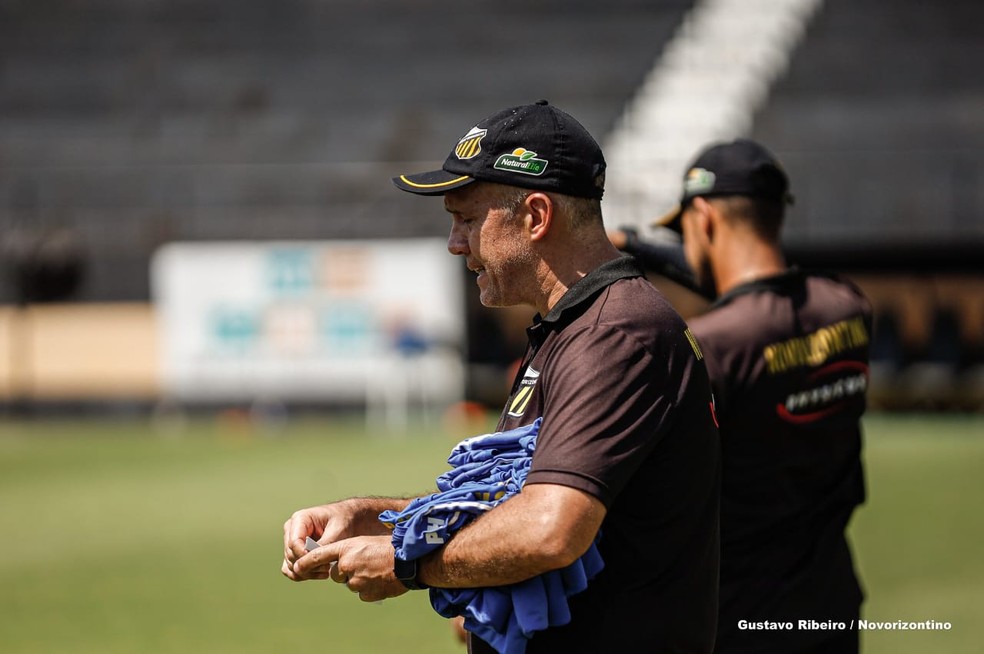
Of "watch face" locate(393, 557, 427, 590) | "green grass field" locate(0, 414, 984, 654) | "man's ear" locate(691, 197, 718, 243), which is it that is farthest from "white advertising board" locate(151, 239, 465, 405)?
"watch face" locate(393, 557, 427, 590)

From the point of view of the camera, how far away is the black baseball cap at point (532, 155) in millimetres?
2639

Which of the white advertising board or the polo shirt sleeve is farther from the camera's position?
the white advertising board

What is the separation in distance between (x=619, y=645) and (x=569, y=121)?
103cm

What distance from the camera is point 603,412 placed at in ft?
8.13

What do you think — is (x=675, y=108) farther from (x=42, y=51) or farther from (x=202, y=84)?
(x=42, y=51)

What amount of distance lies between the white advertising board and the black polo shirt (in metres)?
14.5

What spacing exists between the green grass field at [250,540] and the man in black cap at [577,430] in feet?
13.6

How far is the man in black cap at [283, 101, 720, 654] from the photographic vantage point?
2.46 meters

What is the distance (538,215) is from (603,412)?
453mm

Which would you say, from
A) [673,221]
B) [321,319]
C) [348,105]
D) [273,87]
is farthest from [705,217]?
[273,87]

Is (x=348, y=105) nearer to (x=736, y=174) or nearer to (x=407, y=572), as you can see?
(x=736, y=174)

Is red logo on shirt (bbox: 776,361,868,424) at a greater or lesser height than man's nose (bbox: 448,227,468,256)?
lesser

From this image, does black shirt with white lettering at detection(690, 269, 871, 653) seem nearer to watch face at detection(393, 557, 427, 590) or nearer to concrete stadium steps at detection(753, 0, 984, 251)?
watch face at detection(393, 557, 427, 590)

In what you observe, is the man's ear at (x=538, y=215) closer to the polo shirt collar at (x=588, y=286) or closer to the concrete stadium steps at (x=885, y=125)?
the polo shirt collar at (x=588, y=286)
